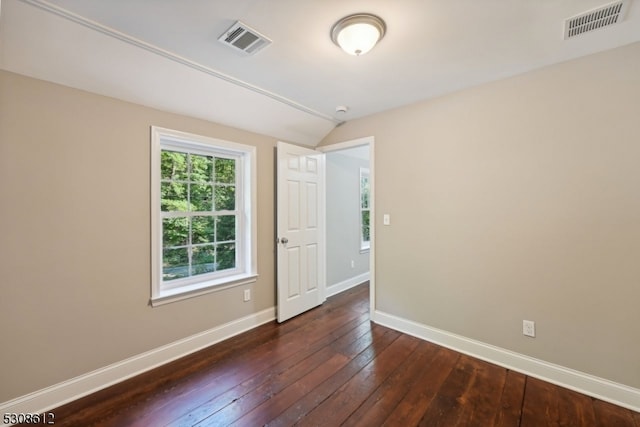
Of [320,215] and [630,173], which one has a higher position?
[630,173]

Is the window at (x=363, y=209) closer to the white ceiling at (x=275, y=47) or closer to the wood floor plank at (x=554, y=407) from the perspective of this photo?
the white ceiling at (x=275, y=47)

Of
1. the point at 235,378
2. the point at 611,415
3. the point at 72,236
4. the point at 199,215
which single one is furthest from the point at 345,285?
the point at 72,236

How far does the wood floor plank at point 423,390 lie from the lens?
1.65 metres

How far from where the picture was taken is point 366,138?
305cm

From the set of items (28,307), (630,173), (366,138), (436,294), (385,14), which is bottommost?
(436,294)

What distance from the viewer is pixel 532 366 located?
207cm

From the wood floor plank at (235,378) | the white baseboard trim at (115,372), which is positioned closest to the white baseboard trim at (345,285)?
the wood floor plank at (235,378)

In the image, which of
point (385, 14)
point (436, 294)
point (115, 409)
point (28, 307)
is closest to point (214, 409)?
point (115, 409)

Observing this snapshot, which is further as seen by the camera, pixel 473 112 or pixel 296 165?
pixel 296 165

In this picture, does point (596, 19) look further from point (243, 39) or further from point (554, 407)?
point (554, 407)

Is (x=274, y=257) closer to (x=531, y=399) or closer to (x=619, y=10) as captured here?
(x=531, y=399)

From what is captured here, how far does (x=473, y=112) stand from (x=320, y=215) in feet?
6.68

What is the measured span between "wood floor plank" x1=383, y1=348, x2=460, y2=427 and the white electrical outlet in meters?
0.58

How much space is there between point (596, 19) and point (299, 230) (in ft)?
9.45
